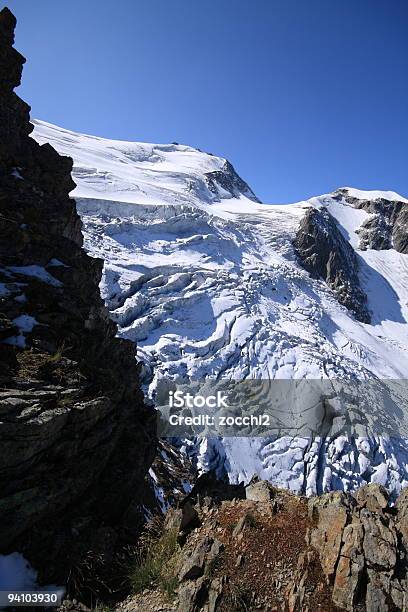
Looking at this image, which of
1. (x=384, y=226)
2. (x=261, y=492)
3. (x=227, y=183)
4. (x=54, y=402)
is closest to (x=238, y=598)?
(x=261, y=492)

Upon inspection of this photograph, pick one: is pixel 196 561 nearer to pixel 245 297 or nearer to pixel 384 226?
pixel 245 297

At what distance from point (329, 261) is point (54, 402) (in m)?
A: 55.5

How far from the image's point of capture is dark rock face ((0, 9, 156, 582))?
5.36 m

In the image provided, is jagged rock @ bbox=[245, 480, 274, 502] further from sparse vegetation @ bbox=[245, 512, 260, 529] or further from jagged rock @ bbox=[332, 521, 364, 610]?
jagged rock @ bbox=[332, 521, 364, 610]

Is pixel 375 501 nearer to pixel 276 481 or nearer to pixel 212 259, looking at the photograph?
pixel 276 481

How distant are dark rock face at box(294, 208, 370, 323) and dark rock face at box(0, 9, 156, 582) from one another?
44863mm

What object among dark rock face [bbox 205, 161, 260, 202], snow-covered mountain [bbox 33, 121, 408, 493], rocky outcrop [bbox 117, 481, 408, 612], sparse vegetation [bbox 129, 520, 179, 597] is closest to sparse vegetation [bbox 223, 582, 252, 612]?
rocky outcrop [bbox 117, 481, 408, 612]

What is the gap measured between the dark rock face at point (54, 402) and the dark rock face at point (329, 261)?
44863 mm

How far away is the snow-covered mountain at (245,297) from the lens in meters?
25.3

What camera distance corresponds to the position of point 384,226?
7831cm

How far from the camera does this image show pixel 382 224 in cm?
7850

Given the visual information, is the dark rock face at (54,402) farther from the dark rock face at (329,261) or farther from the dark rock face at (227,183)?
the dark rock face at (227,183)

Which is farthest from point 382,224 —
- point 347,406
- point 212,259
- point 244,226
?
point 347,406

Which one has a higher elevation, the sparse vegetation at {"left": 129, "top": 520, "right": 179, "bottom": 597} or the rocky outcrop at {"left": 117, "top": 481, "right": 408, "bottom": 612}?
the rocky outcrop at {"left": 117, "top": 481, "right": 408, "bottom": 612}
